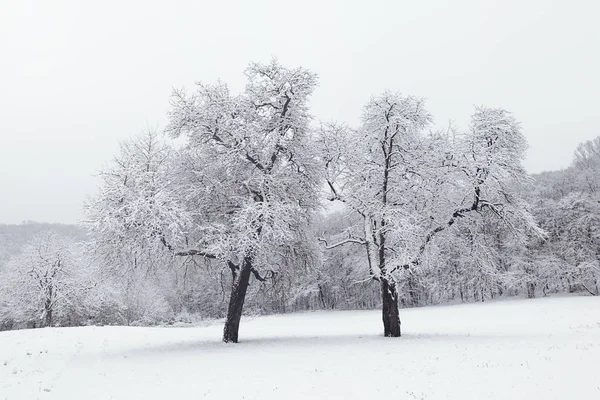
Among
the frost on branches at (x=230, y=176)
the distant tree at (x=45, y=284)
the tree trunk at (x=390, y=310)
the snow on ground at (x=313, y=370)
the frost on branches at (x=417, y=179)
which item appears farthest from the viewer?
the distant tree at (x=45, y=284)

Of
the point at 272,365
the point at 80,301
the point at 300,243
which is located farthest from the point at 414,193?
the point at 80,301

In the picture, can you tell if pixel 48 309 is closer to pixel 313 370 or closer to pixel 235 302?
pixel 235 302

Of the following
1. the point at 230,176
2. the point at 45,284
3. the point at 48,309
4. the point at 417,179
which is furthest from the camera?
the point at 45,284

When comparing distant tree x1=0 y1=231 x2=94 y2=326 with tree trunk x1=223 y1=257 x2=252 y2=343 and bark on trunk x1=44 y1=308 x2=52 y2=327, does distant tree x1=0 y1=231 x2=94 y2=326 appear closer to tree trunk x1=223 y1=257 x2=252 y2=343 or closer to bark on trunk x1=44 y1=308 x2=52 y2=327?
bark on trunk x1=44 y1=308 x2=52 y2=327

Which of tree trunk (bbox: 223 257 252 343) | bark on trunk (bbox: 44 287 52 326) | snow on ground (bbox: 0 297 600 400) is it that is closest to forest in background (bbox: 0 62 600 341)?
tree trunk (bbox: 223 257 252 343)

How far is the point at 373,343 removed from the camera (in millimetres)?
17781

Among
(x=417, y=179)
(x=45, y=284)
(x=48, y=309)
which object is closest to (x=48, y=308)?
(x=48, y=309)

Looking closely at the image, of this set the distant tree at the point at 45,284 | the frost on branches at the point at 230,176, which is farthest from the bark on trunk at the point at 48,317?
the frost on branches at the point at 230,176

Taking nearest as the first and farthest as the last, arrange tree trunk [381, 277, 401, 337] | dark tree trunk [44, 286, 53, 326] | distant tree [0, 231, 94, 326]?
tree trunk [381, 277, 401, 337], dark tree trunk [44, 286, 53, 326], distant tree [0, 231, 94, 326]

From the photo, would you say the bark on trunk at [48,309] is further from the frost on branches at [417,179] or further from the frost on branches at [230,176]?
the frost on branches at [417,179]

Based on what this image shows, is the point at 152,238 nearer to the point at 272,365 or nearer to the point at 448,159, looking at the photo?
the point at 272,365

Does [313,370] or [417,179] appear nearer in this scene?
[313,370]

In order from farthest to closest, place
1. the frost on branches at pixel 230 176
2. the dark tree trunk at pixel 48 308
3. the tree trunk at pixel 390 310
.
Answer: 1. the dark tree trunk at pixel 48 308
2. the tree trunk at pixel 390 310
3. the frost on branches at pixel 230 176

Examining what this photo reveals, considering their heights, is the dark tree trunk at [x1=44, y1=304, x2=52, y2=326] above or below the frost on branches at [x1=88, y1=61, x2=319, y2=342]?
below
